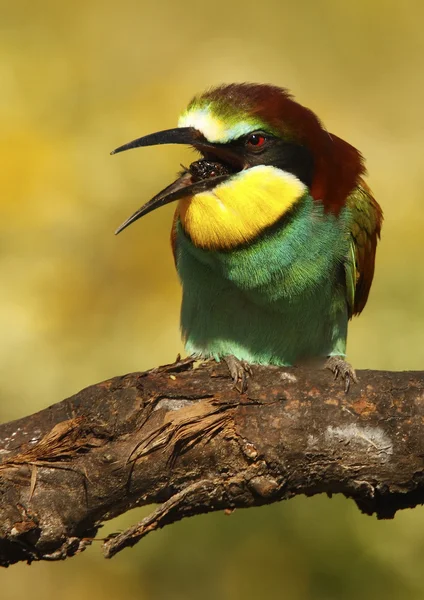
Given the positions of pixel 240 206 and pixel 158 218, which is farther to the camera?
pixel 158 218

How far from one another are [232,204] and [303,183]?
0.24 metres

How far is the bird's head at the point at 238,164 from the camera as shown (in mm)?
2564

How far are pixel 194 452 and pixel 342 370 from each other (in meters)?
0.51

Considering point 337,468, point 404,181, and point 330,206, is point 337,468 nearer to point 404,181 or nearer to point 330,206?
point 330,206

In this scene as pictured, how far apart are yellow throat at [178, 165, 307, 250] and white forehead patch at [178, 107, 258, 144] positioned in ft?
0.32

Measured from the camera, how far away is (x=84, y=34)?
539 centimetres

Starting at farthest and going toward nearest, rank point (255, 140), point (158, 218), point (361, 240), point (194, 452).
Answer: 1. point (158, 218)
2. point (361, 240)
3. point (255, 140)
4. point (194, 452)

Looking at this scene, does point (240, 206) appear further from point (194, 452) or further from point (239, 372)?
point (194, 452)

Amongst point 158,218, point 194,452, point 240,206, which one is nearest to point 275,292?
point 240,206

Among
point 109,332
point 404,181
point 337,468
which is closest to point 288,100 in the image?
point 337,468

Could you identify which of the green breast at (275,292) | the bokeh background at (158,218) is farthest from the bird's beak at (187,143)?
the bokeh background at (158,218)

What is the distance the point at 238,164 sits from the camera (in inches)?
103

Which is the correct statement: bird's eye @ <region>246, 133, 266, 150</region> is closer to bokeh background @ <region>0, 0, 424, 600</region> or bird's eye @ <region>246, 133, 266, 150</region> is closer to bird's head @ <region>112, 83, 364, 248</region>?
bird's head @ <region>112, 83, 364, 248</region>

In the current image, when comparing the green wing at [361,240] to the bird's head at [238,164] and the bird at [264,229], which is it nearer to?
the bird at [264,229]
